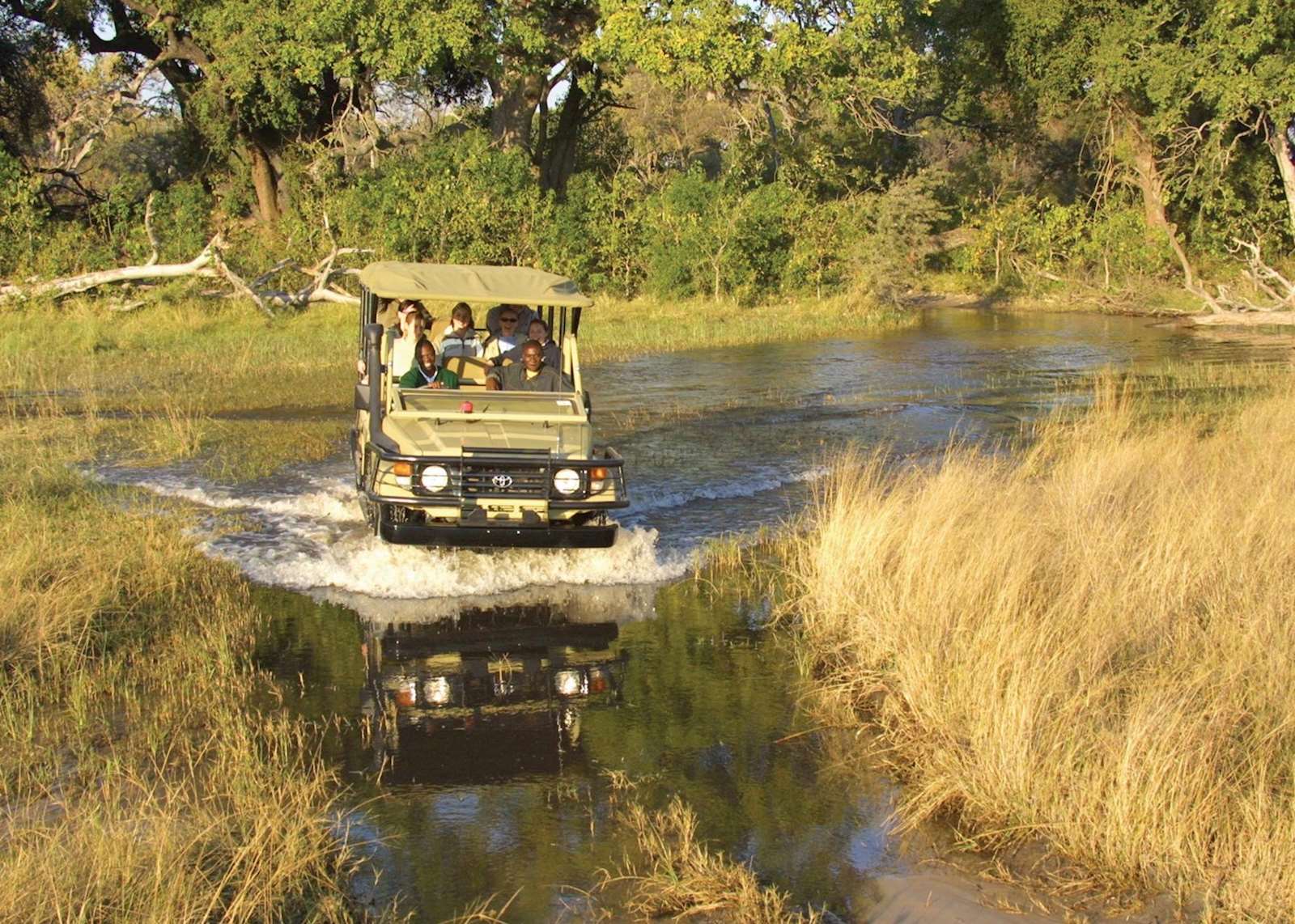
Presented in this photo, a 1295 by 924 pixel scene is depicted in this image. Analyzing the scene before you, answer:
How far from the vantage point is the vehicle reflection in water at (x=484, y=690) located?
6.62m

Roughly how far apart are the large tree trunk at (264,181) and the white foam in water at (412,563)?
23085 millimetres

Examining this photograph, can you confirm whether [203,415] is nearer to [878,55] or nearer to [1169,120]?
[878,55]

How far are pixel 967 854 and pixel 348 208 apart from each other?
26.5 meters

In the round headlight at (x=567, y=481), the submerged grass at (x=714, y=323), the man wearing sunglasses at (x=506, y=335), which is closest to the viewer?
the round headlight at (x=567, y=481)

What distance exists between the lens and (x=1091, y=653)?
22.1 ft

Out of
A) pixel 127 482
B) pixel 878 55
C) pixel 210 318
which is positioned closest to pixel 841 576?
pixel 127 482

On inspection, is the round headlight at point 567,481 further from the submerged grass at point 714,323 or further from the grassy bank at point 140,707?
the submerged grass at point 714,323

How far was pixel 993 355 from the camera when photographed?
2447 centimetres

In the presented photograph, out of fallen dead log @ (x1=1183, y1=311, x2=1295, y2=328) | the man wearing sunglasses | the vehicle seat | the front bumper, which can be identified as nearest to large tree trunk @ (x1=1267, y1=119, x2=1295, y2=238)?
fallen dead log @ (x1=1183, y1=311, x2=1295, y2=328)

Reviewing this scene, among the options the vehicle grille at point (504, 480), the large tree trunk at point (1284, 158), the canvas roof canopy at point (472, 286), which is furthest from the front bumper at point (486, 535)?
the large tree trunk at point (1284, 158)

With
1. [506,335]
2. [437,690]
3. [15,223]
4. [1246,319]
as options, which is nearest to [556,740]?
[437,690]

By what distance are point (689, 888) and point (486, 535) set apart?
162 inches

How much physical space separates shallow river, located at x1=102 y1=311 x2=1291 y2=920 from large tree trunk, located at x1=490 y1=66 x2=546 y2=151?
18.1 meters

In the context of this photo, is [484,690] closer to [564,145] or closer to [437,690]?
[437,690]
